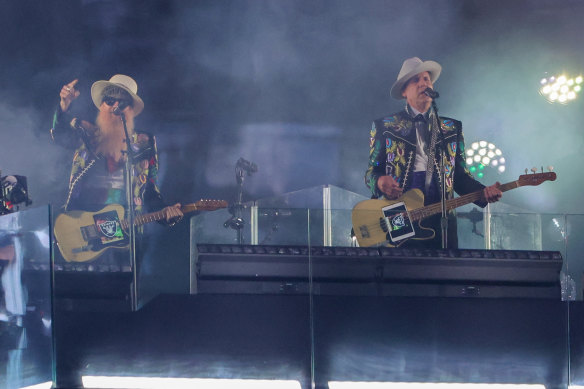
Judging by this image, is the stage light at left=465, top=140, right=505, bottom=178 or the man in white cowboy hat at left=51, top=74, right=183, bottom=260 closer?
the man in white cowboy hat at left=51, top=74, right=183, bottom=260

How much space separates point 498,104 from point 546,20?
0.93 metres

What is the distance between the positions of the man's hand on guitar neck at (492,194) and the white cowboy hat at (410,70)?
1.24 metres

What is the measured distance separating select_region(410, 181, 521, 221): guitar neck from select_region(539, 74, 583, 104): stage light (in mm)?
1217

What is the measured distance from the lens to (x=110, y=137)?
5.59 m

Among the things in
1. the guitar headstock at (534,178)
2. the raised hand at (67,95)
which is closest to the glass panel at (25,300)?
the raised hand at (67,95)

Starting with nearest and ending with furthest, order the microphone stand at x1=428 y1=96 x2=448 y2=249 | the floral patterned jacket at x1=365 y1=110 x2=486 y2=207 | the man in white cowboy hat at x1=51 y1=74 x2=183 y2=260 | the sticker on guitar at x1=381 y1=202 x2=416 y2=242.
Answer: the sticker on guitar at x1=381 y1=202 x2=416 y2=242 < the microphone stand at x1=428 y1=96 x2=448 y2=249 < the floral patterned jacket at x1=365 y1=110 x2=486 y2=207 < the man in white cowboy hat at x1=51 y1=74 x2=183 y2=260

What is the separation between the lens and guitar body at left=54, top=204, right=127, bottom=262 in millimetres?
2885

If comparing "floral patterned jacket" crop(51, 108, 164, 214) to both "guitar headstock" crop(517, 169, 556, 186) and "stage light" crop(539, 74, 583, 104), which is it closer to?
"guitar headstock" crop(517, 169, 556, 186)

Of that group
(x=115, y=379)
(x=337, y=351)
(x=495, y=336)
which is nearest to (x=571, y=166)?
(x=495, y=336)

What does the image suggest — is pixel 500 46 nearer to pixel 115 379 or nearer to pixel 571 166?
pixel 571 166

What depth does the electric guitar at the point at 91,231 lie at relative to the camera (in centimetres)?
292

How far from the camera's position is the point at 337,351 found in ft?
9.73

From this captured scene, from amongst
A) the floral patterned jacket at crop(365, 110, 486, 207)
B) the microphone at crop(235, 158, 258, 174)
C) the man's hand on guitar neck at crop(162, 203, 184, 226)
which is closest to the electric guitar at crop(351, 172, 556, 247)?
the floral patterned jacket at crop(365, 110, 486, 207)

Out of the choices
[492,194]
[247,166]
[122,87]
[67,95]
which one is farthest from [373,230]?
[67,95]
